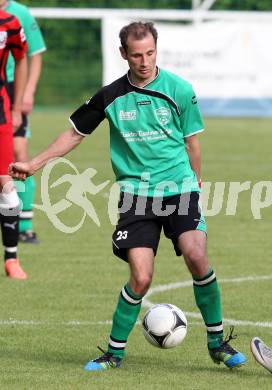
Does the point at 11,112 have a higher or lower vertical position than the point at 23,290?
higher

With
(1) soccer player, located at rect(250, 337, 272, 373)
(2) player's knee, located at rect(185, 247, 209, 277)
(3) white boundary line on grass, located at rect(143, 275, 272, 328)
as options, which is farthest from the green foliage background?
(1) soccer player, located at rect(250, 337, 272, 373)

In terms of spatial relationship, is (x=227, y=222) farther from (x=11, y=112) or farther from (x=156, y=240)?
(x=156, y=240)

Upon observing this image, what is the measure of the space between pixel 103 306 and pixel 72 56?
72.8 ft

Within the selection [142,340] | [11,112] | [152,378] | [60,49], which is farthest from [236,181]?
[60,49]

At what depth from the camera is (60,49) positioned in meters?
29.7

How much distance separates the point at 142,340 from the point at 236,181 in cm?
851

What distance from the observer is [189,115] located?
6.36 m

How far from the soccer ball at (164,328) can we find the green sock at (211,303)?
0.51 feet

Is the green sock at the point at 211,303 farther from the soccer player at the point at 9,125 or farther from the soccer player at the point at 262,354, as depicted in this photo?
the soccer player at the point at 9,125

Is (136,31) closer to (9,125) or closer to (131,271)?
(131,271)

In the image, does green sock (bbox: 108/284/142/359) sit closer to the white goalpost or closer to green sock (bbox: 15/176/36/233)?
green sock (bbox: 15/176/36/233)

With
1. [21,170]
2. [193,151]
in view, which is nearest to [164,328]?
[193,151]

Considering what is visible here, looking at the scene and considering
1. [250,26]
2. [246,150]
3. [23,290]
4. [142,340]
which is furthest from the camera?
[250,26]

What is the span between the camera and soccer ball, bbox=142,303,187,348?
6.33 m
